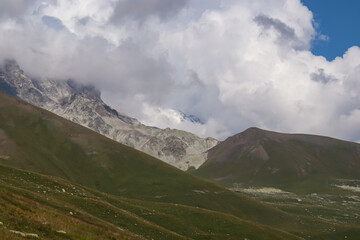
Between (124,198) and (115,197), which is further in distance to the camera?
(124,198)

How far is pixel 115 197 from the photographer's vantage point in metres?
91.4

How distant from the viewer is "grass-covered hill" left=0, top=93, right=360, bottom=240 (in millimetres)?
46750

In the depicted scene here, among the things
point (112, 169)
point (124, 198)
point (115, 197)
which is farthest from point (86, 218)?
point (112, 169)

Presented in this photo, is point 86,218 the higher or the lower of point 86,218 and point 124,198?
the higher

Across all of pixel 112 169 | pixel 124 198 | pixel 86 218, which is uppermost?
pixel 112 169

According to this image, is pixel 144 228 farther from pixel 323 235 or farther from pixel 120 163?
pixel 120 163

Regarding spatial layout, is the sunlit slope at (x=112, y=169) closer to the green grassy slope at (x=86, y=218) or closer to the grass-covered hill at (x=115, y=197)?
the grass-covered hill at (x=115, y=197)

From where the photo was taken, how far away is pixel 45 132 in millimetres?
197375

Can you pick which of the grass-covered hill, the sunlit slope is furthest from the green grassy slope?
the sunlit slope

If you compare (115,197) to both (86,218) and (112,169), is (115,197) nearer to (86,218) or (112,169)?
(86,218)

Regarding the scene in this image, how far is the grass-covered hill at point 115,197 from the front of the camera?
46750 mm

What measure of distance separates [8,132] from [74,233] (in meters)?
173

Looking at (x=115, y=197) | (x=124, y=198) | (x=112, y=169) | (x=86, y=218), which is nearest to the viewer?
(x=86, y=218)

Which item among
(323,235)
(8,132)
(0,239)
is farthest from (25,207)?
(8,132)
